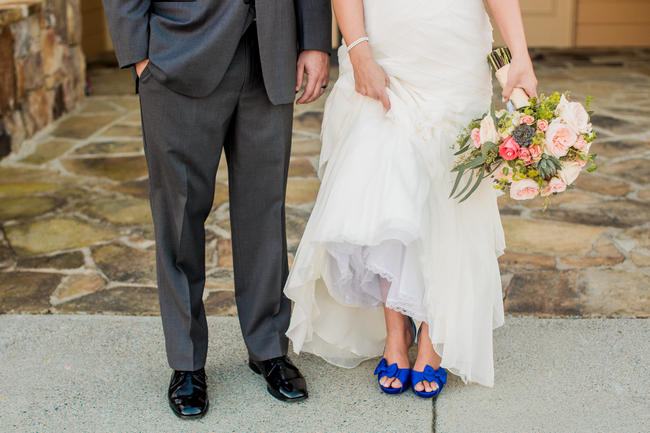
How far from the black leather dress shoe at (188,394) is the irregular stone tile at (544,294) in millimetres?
1314

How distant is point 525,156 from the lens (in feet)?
7.09

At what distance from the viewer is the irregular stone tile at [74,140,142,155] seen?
560cm

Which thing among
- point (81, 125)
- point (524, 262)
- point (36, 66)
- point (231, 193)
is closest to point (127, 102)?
point (81, 125)

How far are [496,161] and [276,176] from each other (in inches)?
25.6

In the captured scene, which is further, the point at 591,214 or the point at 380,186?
the point at 591,214

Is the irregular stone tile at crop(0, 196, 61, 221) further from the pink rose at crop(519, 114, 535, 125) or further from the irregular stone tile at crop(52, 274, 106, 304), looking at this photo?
the pink rose at crop(519, 114, 535, 125)

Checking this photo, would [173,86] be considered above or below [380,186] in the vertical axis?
above

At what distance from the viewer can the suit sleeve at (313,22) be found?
228 centimetres

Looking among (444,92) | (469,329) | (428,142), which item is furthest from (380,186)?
(469,329)

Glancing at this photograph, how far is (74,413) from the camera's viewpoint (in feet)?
8.02

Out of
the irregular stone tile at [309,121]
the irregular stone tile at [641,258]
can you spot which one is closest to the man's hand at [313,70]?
the irregular stone tile at [641,258]

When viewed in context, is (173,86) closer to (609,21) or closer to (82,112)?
(82,112)

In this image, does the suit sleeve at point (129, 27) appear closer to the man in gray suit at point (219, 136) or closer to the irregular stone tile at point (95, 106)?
the man in gray suit at point (219, 136)

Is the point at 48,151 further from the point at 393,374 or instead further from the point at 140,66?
the point at 393,374
